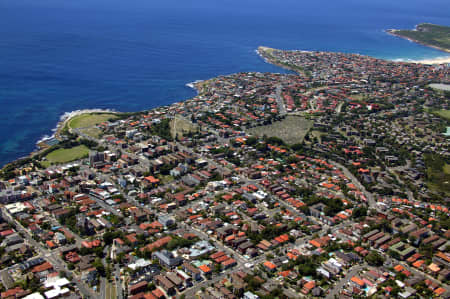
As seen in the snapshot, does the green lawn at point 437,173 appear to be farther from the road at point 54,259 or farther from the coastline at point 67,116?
the coastline at point 67,116

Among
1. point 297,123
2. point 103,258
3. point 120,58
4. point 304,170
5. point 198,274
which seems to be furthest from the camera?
point 120,58

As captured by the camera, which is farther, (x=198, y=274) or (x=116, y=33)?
(x=116, y=33)

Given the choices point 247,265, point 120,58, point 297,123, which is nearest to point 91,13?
point 120,58

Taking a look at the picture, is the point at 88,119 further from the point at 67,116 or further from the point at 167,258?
the point at 167,258

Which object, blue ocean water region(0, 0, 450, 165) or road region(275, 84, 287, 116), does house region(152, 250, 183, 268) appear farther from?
road region(275, 84, 287, 116)

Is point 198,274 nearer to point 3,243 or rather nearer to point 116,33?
point 3,243

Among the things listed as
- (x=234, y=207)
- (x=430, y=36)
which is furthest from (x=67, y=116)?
(x=430, y=36)

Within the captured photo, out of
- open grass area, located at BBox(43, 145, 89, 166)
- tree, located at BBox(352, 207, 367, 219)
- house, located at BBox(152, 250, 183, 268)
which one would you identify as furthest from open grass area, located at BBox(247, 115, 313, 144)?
house, located at BBox(152, 250, 183, 268)
